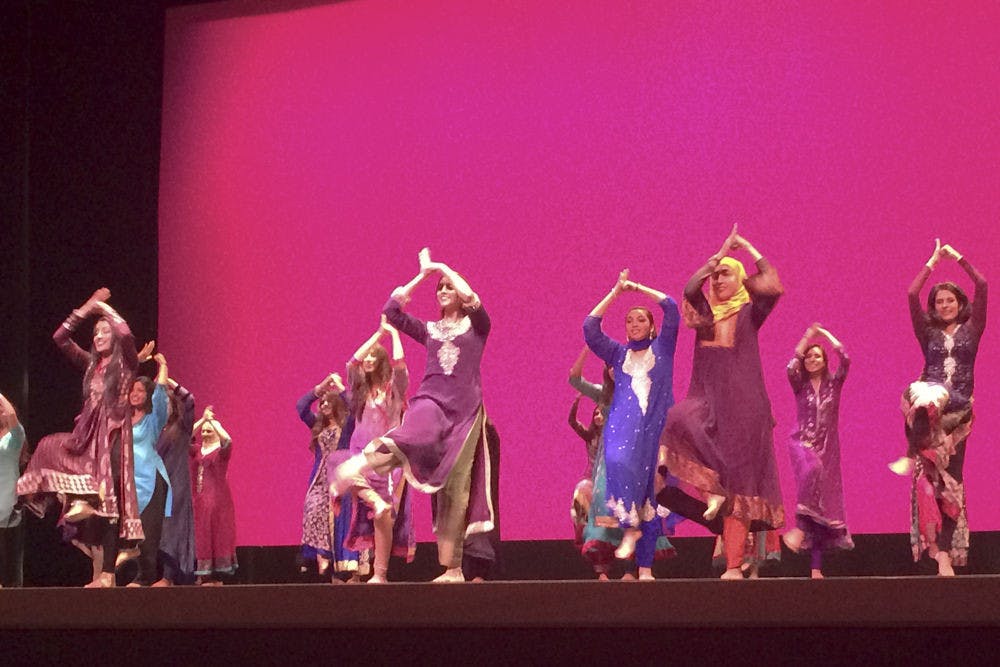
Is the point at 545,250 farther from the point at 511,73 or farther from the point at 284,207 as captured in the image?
the point at 284,207

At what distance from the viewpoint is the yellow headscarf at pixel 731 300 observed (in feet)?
19.3

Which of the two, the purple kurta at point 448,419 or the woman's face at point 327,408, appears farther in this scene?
the woman's face at point 327,408

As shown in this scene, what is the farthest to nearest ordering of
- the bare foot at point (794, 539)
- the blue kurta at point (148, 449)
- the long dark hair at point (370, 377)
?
the blue kurta at point (148, 449) → the long dark hair at point (370, 377) → the bare foot at point (794, 539)

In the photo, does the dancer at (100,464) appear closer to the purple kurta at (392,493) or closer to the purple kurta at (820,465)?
the purple kurta at (392,493)

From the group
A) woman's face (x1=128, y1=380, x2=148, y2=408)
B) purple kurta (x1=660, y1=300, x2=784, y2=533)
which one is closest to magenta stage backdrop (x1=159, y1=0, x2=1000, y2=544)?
woman's face (x1=128, y1=380, x2=148, y2=408)

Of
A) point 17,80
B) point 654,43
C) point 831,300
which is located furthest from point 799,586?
point 17,80

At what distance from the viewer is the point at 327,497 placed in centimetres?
749

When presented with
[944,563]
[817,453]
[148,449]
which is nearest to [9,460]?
[148,449]

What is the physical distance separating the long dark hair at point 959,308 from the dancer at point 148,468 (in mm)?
3961

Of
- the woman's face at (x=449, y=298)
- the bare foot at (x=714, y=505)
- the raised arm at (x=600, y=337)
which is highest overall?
the woman's face at (x=449, y=298)

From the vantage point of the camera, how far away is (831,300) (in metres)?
7.90

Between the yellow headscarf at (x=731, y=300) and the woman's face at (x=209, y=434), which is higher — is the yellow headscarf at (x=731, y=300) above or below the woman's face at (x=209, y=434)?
above

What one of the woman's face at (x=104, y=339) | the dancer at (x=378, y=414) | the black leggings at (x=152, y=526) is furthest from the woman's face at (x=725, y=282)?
the black leggings at (x=152, y=526)

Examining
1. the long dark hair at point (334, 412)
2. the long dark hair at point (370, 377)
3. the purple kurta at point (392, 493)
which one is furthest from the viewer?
the long dark hair at point (334, 412)
